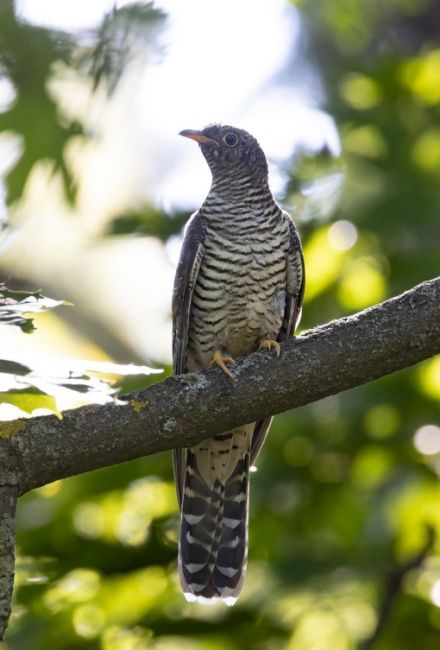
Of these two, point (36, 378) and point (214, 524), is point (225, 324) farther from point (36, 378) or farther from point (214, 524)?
point (36, 378)

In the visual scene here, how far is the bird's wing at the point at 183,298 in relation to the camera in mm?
→ 4414

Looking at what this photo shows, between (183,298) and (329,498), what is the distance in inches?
57.8

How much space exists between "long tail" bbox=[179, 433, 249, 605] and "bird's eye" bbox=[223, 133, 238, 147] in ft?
5.15

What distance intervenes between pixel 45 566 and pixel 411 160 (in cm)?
294

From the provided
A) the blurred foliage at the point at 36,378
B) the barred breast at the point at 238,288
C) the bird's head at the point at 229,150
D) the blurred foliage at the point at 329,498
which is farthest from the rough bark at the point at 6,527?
the bird's head at the point at 229,150

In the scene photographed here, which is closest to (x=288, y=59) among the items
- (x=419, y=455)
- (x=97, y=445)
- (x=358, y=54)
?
(x=358, y=54)

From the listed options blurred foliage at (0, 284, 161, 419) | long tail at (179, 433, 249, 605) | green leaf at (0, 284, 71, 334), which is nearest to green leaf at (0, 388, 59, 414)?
blurred foliage at (0, 284, 161, 419)

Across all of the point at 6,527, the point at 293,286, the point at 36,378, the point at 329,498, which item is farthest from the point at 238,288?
the point at 36,378

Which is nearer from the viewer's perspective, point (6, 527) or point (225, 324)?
point (6, 527)

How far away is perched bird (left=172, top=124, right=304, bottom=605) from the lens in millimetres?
4473

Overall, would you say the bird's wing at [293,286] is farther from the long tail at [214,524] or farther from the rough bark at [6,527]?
the rough bark at [6,527]

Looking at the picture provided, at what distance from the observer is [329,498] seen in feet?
17.2

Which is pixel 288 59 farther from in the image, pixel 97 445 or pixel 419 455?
pixel 97 445

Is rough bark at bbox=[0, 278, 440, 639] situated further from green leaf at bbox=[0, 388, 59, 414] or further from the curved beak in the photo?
the curved beak
